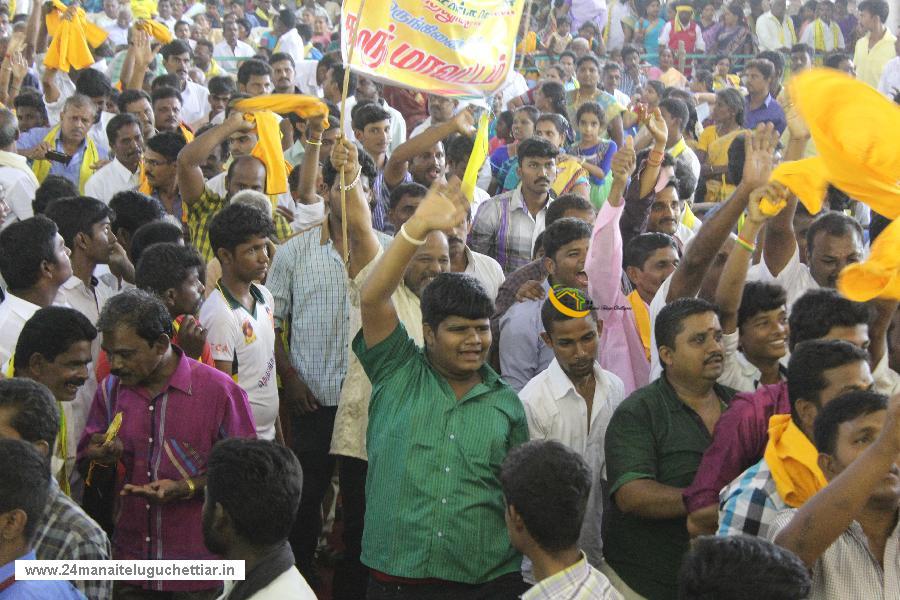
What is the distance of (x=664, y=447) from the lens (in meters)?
3.89

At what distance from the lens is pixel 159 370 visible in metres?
4.07

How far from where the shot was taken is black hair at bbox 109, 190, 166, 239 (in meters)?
6.04

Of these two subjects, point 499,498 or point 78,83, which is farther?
point 78,83

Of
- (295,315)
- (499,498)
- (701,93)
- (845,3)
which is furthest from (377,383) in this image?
(845,3)

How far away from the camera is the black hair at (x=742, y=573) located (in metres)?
2.55

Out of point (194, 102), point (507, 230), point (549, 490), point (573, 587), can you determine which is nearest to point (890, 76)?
point (507, 230)

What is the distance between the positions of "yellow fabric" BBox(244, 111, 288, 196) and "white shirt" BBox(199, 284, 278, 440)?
2.11 meters

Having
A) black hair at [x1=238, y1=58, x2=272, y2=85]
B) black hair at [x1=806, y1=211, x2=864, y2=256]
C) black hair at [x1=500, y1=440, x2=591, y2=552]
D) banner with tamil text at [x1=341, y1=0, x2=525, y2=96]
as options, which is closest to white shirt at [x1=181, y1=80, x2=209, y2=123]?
black hair at [x1=238, y1=58, x2=272, y2=85]

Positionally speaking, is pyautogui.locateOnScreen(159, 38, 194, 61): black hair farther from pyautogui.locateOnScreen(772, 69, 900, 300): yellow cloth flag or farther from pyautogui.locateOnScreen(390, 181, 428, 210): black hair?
pyautogui.locateOnScreen(772, 69, 900, 300): yellow cloth flag

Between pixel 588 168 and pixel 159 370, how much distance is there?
14.6ft

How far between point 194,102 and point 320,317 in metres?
6.62

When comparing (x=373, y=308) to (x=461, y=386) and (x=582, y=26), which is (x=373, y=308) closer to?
(x=461, y=386)

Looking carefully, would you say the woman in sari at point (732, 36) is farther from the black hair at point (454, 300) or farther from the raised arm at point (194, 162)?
the black hair at point (454, 300)

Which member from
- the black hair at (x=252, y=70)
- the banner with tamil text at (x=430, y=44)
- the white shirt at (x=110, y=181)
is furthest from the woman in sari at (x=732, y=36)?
the banner with tamil text at (x=430, y=44)
